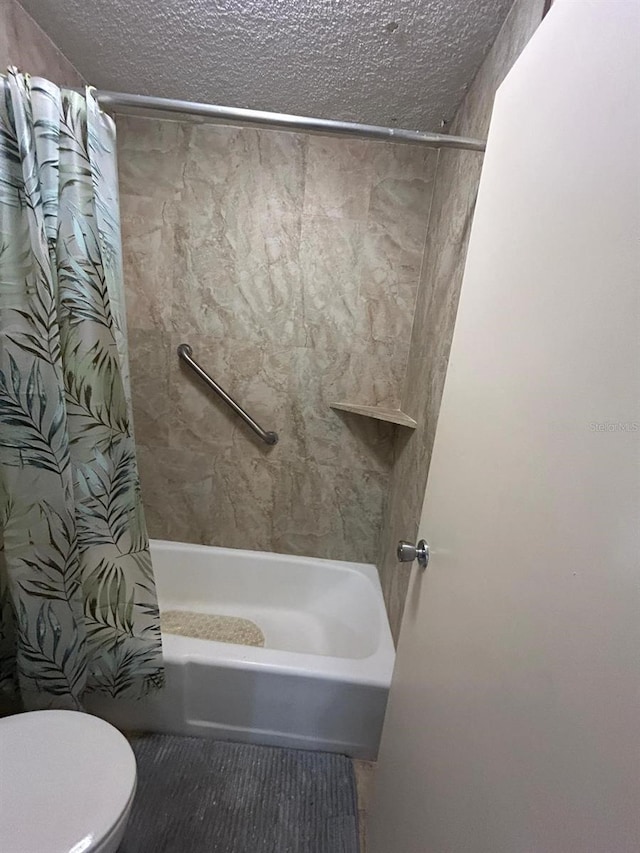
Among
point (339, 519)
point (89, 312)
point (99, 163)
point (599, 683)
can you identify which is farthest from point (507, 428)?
point (339, 519)

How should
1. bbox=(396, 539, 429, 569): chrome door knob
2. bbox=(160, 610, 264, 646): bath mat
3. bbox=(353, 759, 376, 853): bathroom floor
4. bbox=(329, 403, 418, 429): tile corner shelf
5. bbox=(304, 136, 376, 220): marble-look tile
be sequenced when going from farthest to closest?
bbox=(160, 610, 264, 646): bath mat < bbox=(304, 136, 376, 220): marble-look tile < bbox=(329, 403, 418, 429): tile corner shelf < bbox=(353, 759, 376, 853): bathroom floor < bbox=(396, 539, 429, 569): chrome door knob

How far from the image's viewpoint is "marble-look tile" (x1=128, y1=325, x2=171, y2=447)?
1861mm

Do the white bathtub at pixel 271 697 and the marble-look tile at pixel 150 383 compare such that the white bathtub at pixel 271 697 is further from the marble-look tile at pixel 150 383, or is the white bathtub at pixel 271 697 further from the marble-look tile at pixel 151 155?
the marble-look tile at pixel 151 155

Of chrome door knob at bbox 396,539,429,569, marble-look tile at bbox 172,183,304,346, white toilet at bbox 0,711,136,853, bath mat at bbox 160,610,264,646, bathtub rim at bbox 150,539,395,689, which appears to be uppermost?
marble-look tile at bbox 172,183,304,346

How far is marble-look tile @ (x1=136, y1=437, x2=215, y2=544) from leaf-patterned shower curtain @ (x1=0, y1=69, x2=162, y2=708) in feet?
2.42

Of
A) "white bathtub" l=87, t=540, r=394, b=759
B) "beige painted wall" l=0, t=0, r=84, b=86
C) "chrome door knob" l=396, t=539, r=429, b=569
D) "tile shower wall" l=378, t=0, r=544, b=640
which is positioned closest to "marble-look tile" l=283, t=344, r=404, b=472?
"tile shower wall" l=378, t=0, r=544, b=640

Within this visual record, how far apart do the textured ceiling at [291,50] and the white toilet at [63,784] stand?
183 centimetres

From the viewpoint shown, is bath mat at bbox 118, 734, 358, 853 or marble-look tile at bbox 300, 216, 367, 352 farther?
marble-look tile at bbox 300, 216, 367, 352

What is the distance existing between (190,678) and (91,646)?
Result: 13.2 inches

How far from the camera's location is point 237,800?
50.4 inches

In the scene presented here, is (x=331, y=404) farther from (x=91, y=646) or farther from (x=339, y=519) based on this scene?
(x=91, y=646)

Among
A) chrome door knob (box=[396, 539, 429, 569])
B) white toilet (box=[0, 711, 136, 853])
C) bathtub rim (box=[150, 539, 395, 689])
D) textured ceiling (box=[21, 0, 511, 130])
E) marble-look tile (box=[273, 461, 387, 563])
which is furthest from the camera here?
marble-look tile (box=[273, 461, 387, 563])

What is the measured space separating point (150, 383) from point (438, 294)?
129cm

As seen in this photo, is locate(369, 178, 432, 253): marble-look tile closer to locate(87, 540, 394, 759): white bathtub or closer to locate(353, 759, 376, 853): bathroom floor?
locate(87, 540, 394, 759): white bathtub
